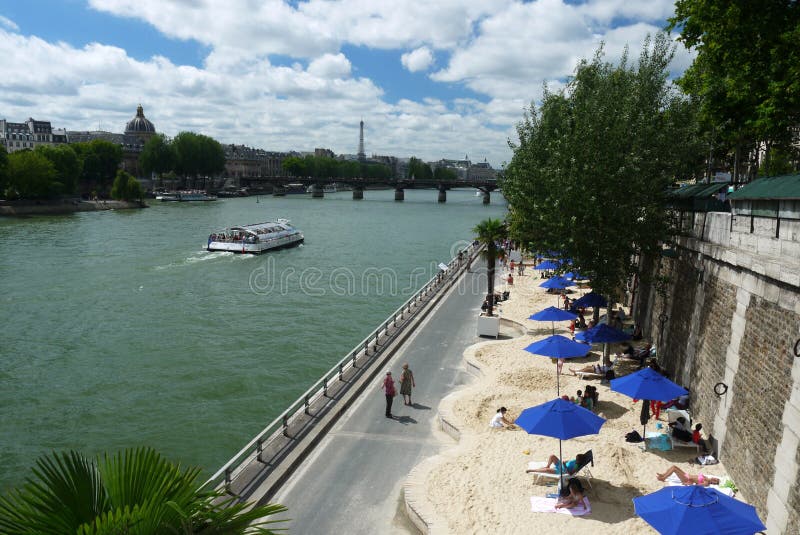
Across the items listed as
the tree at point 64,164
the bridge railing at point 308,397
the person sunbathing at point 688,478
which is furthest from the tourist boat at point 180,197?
the person sunbathing at point 688,478

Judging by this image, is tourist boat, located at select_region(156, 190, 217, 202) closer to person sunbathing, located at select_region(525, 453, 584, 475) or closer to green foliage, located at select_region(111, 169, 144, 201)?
green foliage, located at select_region(111, 169, 144, 201)

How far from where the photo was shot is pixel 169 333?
29109 mm

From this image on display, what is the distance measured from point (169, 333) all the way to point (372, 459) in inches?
743

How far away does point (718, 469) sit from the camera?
42.4 ft

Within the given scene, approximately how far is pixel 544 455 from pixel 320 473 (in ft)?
17.4

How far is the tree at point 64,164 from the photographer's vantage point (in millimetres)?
105188

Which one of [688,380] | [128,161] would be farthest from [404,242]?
[128,161]

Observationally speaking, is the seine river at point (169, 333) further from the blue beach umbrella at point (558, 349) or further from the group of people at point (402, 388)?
the blue beach umbrella at point (558, 349)

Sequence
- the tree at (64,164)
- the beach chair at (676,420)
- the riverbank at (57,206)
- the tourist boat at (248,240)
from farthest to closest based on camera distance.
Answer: the tree at (64,164) < the riverbank at (57,206) < the tourist boat at (248,240) < the beach chair at (676,420)

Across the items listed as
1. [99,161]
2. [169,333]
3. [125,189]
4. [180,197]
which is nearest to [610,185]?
[169,333]

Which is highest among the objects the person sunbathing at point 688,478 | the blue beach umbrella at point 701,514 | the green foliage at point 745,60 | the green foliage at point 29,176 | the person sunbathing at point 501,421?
the green foliage at point 745,60

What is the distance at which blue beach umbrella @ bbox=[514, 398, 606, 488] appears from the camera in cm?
1208

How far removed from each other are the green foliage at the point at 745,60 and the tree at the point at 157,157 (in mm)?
151831

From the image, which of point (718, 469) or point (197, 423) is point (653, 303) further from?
point (197, 423)
